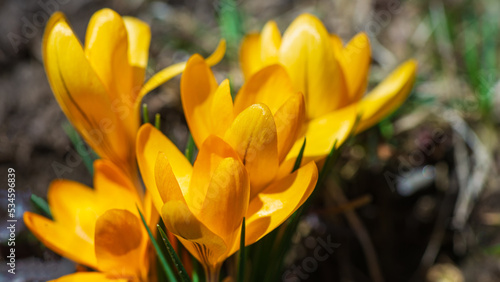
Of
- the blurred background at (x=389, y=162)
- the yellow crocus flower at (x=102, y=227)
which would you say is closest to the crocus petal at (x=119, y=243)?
the yellow crocus flower at (x=102, y=227)

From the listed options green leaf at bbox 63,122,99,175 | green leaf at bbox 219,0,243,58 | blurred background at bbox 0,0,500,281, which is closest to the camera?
green leaf at bbox 63,122,99,175

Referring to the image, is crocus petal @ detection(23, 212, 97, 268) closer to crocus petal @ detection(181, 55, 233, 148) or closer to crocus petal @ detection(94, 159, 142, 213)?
crocus petal @ detection(94, 159, 142, 213)

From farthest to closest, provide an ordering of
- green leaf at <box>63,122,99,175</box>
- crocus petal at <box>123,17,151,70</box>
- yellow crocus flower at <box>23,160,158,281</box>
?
green leaf at <box>63,122,99,175</box> → crocus petal at <box>123,17,151,70</box> → yellow crocus flower at <box>23,160,158,281</box>

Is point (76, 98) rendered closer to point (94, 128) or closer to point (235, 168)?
point (94, 128)

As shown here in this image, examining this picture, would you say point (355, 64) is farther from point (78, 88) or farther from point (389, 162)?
point (389, 162)

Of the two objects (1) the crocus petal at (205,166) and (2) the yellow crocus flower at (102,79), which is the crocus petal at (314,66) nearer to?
(2) the yellow crocus flower at (102,79)

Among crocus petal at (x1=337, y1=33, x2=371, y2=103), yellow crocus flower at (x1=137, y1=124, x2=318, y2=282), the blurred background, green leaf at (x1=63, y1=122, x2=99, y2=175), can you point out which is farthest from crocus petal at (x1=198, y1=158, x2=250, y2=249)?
the blurred background

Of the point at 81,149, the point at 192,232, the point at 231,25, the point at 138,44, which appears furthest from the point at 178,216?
the point at 231,25
